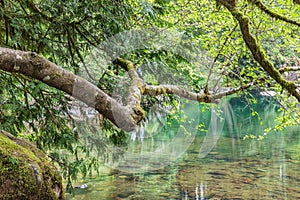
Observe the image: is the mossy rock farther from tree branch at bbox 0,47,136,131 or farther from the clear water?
the clear water

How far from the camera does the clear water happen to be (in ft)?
22.7

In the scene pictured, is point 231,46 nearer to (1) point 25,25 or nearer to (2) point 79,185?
(1) point 25,25

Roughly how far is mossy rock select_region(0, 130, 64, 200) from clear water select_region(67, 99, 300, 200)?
9.18 feet

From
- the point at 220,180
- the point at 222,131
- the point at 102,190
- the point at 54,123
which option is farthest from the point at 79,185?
the point at 222,131

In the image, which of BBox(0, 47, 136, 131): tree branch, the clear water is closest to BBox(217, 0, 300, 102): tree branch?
BBox(0, 47, 136, 131): tree branch

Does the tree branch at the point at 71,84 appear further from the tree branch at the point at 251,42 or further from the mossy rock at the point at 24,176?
the tree branch at the point at 251,42

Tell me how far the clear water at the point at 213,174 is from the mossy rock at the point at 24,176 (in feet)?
9.18

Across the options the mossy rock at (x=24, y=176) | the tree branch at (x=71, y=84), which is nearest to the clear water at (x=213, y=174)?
the mossy rock at (x=24, y=176)

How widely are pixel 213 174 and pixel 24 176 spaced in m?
6.93

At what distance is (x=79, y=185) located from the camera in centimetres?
729

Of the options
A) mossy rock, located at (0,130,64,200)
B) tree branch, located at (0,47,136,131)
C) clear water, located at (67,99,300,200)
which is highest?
tree branch, located at (0,47,136,131)

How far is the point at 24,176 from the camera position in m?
1.83

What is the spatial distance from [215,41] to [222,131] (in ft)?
28.4

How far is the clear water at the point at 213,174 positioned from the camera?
6.93 metres
